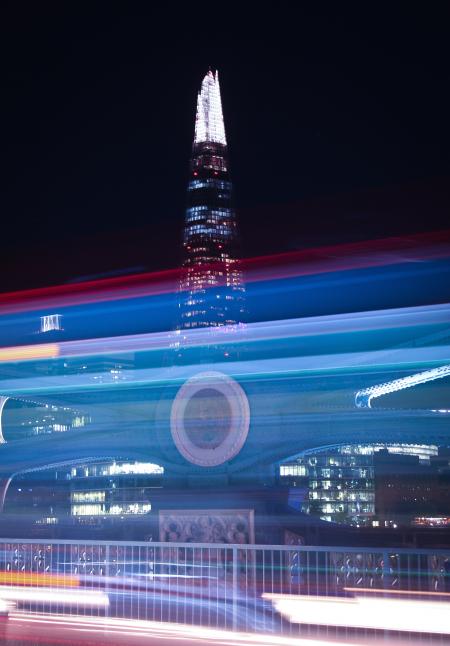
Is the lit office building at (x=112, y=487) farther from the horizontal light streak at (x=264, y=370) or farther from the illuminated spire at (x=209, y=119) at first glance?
the illuminated spire at (x=209, y=119)

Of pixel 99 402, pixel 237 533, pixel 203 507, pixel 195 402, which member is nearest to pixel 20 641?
pixel 99 402

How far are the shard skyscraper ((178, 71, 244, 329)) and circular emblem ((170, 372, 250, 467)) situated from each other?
4.87ft

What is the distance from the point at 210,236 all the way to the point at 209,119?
16957 mm

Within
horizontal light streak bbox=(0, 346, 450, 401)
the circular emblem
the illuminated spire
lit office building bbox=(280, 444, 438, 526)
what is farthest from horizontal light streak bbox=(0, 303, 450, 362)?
the illuminated spire

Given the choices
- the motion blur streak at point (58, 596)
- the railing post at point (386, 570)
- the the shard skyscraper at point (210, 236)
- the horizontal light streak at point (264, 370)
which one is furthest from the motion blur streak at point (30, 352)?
the railing post at point (386, 570)

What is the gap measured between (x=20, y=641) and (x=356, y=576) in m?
2.79

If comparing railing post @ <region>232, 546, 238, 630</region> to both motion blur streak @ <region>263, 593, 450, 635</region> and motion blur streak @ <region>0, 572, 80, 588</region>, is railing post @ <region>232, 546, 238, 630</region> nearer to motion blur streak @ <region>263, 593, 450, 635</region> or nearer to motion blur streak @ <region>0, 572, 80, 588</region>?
motion blur streak @ <region>263, 593, 450, 635</region>

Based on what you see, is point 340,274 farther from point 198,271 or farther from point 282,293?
point 198,271

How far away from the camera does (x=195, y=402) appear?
12258 mm

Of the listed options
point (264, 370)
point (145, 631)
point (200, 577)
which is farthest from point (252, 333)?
point (145, 631)

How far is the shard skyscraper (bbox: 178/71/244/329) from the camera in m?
8.00

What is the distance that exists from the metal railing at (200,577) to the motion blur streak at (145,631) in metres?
0.15

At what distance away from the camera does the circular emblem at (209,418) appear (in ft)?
34.7

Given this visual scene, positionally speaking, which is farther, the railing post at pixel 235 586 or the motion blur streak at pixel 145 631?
the railing post at pixel 235 586
